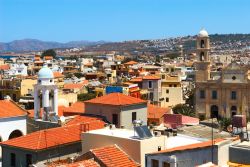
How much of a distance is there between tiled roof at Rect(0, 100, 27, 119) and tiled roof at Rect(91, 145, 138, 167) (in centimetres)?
1302

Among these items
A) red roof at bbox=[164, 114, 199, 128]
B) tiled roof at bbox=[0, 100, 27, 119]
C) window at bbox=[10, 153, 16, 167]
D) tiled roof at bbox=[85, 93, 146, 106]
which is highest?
tiled roof at bbox=[85, 93, 146, 106]

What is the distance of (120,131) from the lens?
21.1 metres

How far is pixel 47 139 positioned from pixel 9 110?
9657 mm

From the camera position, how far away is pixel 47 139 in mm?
21531

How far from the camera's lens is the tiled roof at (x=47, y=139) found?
69.1 feet

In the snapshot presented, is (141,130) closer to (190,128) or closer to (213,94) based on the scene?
(190,128)

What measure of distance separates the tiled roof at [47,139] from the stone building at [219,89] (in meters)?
39.9

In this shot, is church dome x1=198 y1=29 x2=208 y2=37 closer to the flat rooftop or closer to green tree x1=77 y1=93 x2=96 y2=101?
green tree x1=77 y1=93 x2=96 y2=101

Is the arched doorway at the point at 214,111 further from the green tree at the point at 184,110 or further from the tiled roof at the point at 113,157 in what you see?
the tiled roof at the point at 113,157

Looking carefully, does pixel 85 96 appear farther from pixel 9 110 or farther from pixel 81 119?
pixel 81 119

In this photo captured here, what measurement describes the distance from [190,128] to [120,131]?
7044mm

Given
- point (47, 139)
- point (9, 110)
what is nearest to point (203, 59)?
point (9, 110)

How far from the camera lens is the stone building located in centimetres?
6000

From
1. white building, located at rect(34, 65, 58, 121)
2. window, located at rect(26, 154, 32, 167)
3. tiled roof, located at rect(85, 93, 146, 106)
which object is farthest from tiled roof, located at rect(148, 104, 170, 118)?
window, located at rect(26, 154, 32, 167)
